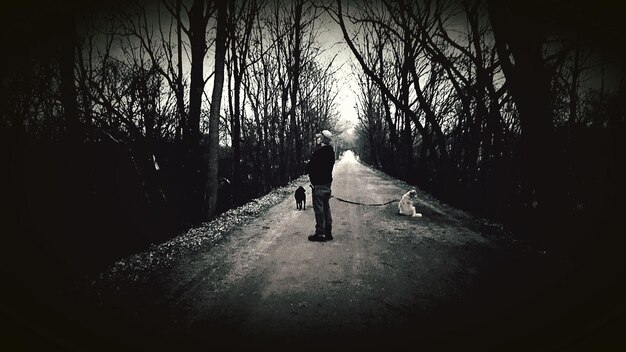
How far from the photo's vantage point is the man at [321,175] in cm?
555

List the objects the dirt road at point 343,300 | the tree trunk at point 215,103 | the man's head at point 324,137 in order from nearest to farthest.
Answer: the dirt road at point 343,300 < the man's head at point 324,137 < the tree trunk at point 215,103

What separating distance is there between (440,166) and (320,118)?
2365cm

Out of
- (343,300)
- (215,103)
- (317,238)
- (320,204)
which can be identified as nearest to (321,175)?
(320,204)

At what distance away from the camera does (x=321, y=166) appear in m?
5.56

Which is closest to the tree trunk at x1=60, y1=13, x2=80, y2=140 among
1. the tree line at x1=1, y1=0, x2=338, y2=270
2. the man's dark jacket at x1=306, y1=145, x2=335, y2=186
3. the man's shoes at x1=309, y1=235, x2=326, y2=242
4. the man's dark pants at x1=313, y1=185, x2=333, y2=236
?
the tree line at x1=1, y1=0, x2=338, y2=270

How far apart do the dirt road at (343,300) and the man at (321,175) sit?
1.19 ft

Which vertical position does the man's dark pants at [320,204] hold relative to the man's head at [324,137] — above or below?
below

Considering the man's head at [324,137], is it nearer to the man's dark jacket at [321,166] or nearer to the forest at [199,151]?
the man's dark jacket at [321,166]

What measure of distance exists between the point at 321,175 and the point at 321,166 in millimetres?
170

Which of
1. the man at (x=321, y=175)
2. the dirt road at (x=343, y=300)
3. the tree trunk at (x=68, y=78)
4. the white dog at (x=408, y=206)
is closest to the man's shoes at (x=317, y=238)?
the man at (x=321, y=175)

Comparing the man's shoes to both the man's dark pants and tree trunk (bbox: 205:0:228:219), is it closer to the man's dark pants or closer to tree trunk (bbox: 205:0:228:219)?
the man's dark pants

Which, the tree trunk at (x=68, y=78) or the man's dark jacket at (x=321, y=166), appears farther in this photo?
the man's dark jacket at (x=321, y=166)

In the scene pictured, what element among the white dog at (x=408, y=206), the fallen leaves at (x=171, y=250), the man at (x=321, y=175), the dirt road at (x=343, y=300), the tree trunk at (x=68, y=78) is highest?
the tree trunk at (x=68, y=78)

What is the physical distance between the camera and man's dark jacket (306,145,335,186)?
5547 mm
